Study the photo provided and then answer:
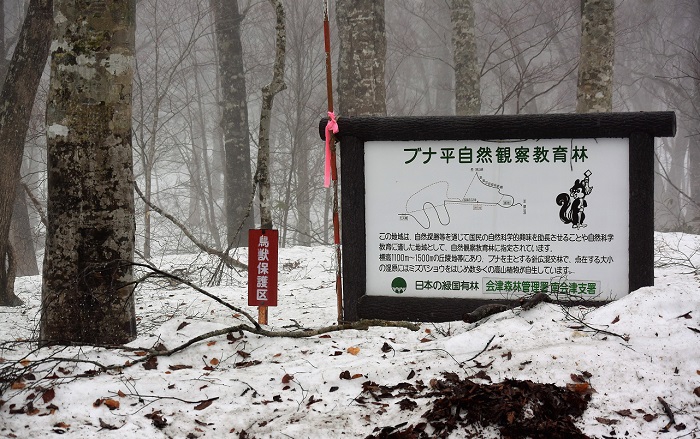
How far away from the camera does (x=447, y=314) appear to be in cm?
503

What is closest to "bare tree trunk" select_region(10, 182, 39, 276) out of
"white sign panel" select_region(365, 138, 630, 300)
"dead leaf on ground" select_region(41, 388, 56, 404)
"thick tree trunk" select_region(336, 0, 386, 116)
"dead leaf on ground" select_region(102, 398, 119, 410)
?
"thick tree trunk" select_region(336, 0, 386, 116)

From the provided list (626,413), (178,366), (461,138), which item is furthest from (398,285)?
(626,413)

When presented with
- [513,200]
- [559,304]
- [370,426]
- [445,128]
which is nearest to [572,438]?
[370,426]

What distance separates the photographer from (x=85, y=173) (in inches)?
180

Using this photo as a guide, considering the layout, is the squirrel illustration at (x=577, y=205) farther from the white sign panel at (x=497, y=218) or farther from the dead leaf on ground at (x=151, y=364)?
the dead leaf on ground at (x=151, y=364)

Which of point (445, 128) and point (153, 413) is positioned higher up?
point (445, 128)

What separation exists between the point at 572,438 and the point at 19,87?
7.31 meters

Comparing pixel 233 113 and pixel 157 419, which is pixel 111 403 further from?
pixel 233 113

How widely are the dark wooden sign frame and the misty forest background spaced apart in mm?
8378

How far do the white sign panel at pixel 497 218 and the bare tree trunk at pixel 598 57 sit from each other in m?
4.08

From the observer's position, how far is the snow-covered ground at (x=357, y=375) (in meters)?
3.17

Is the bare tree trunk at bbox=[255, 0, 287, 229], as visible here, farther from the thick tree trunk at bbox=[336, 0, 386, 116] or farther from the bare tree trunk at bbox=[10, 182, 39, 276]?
the bare tree trunk at bbox=[10, 182, 39, 276]

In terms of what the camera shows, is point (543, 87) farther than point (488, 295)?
Yes

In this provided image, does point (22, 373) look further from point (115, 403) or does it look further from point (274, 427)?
point (274, 427)
